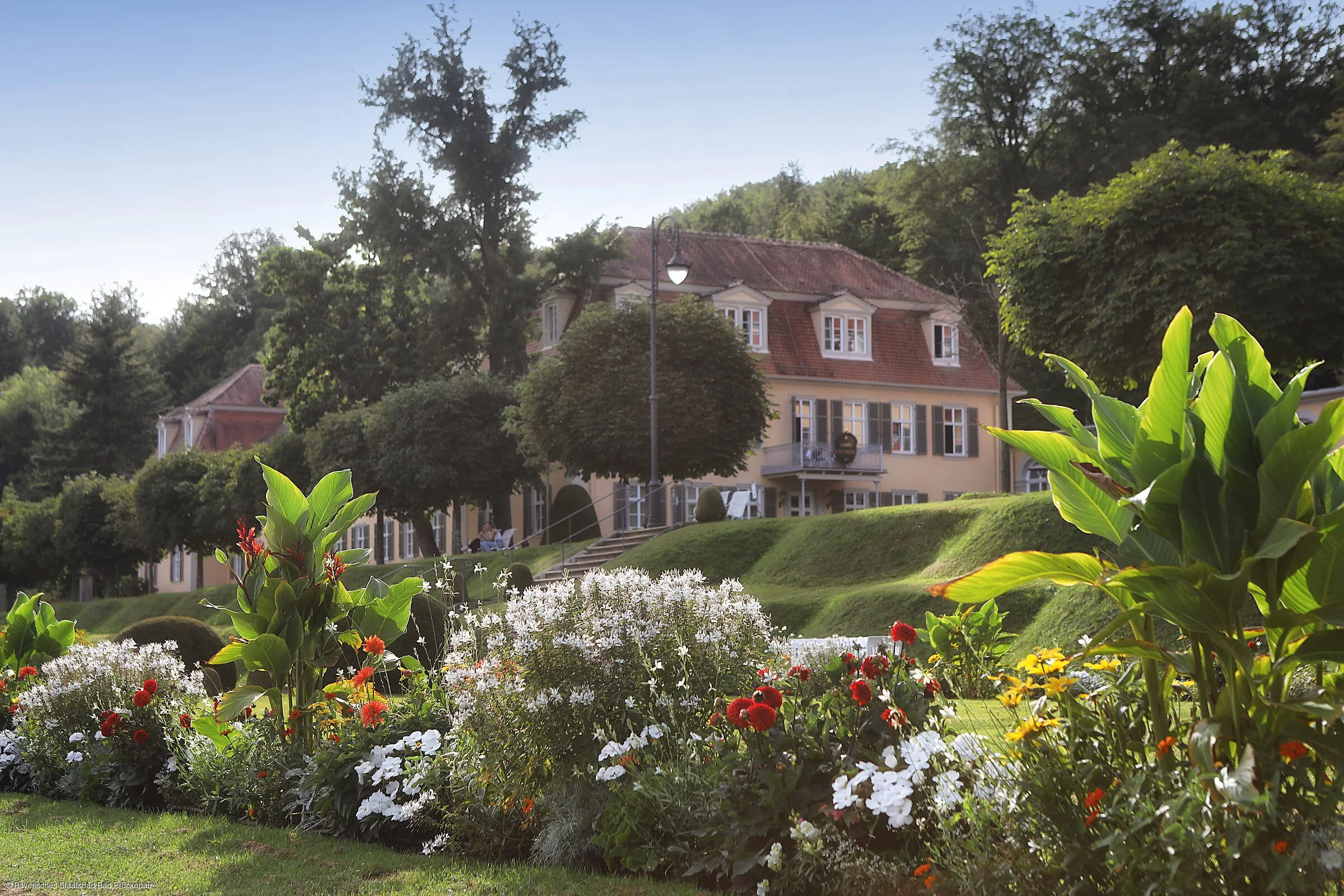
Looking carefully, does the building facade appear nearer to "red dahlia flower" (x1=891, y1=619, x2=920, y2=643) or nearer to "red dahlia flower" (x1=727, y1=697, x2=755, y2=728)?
"red dahlia flower" (x1=891, y1=619, x2=920, y2=643)

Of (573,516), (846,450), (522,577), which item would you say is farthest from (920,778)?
(846,450)

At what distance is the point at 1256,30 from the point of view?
3909 cm

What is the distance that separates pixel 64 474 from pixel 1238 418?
211ft

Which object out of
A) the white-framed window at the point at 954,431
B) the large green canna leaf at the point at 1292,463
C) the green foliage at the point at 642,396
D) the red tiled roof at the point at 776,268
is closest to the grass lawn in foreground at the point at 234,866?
the large green canna leaf at the point at 1292,463

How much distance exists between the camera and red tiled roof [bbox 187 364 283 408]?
195ft

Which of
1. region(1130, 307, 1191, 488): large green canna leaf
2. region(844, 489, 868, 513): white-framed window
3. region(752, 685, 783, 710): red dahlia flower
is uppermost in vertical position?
region(1130, 307, 1191, 488): large green canna leaf

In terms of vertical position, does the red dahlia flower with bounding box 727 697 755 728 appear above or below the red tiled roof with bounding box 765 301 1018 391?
below

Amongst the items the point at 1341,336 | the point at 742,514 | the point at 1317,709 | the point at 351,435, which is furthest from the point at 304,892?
the point at 351,435

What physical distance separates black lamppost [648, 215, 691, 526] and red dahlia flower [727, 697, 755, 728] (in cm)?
2114

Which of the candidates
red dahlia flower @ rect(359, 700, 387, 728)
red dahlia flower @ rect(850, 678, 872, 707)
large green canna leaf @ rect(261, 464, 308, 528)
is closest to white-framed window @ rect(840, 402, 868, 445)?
large green canna leaf @ rect(261, 464, 308, 528)

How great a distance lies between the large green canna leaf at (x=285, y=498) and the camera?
8.44m

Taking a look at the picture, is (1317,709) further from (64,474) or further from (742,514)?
(64,474)

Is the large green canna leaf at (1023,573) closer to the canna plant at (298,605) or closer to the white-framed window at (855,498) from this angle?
the canna plant at (298,605)

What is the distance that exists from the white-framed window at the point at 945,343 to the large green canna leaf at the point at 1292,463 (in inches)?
1544
